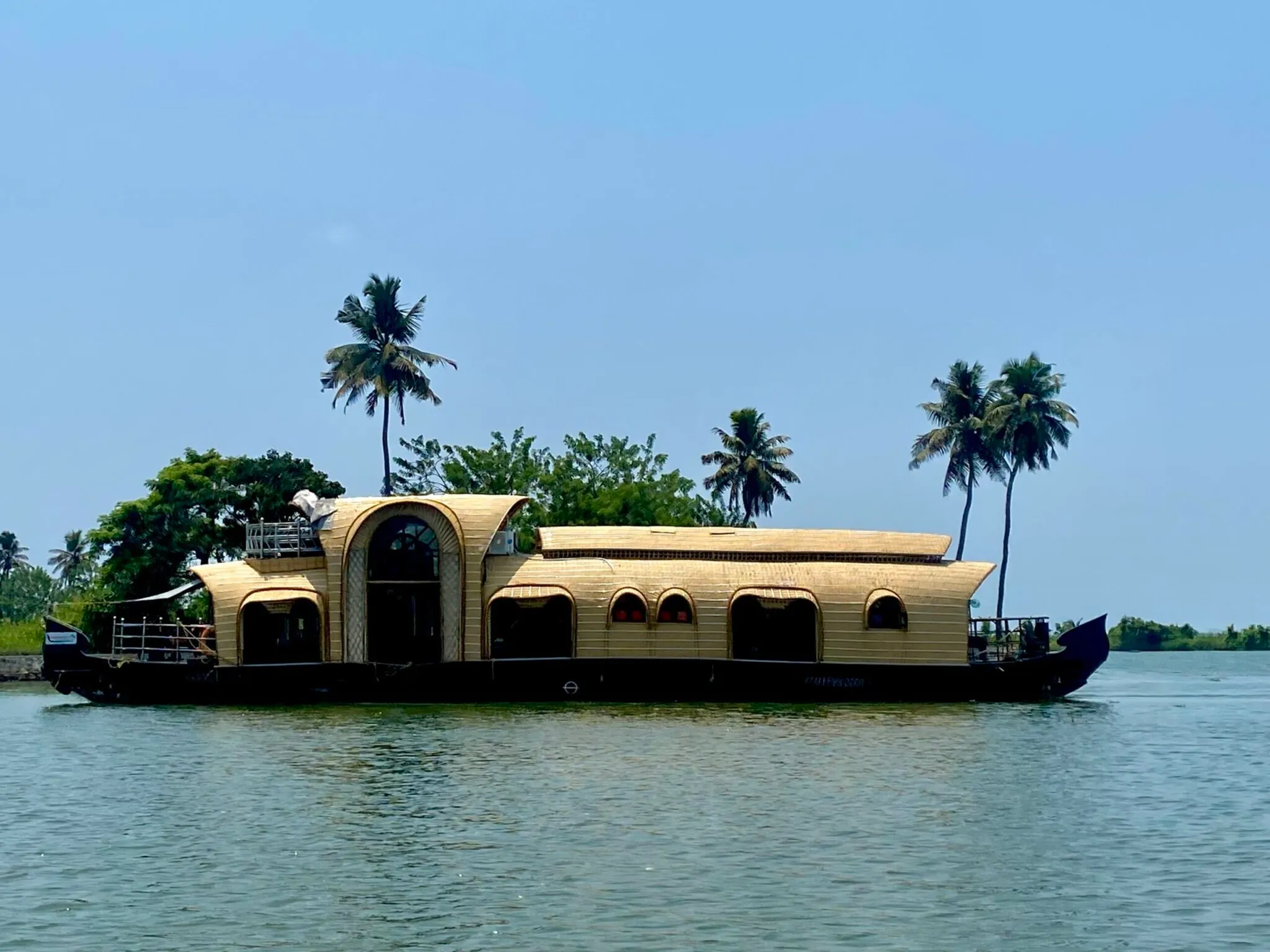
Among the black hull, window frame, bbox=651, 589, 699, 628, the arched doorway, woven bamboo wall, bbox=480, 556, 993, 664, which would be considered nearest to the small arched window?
woven bamboo wall, bbox=480, 556, 993, 664

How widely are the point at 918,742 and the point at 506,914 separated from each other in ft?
44.5

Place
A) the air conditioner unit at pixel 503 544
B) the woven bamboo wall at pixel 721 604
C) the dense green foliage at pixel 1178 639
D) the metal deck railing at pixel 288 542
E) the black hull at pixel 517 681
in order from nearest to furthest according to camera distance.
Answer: the black hull at pixel 517 681 < the woven bamboo wall at pixel 721 604 < the air conditioner unit at pixel 503 544 < the metal deck railing at pixel 288 542 < the dense green foliage at pixel 1178 639

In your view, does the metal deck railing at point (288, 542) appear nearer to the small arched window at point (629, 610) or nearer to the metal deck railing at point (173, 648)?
the metal deck railing at point (173, 648)

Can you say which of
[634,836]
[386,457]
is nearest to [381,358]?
[386,457]

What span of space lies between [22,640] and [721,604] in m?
33.3

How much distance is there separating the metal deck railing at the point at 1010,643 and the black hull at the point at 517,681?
3.61ft

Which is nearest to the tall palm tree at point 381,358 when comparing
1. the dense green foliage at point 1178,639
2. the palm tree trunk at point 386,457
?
the palm tree trunk at point 386,457

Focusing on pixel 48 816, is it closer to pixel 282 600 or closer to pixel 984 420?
pixel 282 600

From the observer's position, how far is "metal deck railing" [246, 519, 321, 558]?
36.0 metres

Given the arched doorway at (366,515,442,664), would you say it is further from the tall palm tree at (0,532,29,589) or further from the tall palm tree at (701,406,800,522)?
the tall palm tree at (0,532,29,589)

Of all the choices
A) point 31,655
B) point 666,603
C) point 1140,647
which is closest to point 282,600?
point 666,603

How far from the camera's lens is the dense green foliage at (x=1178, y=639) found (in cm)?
10731

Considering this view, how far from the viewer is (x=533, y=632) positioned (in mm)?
35562

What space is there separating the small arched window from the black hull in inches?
32.1
